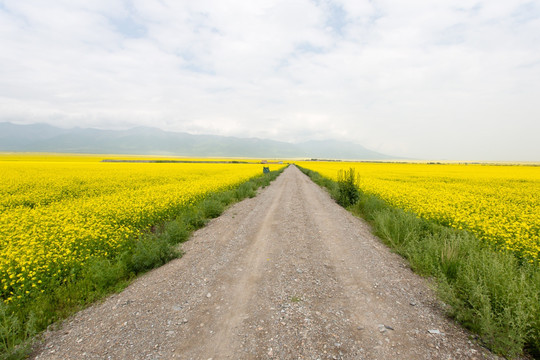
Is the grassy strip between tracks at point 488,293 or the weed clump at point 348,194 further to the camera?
the weed clump at point 348,194

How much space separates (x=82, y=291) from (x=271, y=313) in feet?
13.8

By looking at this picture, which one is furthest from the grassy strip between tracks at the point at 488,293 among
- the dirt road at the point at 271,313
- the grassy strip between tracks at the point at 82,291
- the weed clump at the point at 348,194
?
the weed clump at the point at 348,194

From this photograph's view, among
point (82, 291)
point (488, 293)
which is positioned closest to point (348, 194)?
point (488, 293)

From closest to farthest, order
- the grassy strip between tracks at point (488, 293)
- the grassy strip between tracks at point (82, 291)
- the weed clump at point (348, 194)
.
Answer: the grassy strip between tracks at point (488, 293) < the grassy strip between tracks at point (82, 291) < the weed clump at point (348, 194)

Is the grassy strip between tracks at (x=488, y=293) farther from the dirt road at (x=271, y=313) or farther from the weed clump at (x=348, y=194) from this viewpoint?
the weed clump at (x=348, y=194)

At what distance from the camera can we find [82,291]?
5.12 meters

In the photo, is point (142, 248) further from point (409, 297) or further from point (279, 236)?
point (409, 297)

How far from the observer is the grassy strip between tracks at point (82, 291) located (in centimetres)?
375

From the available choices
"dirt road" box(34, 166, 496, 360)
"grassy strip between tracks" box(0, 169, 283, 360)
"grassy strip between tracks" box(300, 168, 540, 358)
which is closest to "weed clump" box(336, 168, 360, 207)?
"grassy strip between tracks" box(300, 168, 540, 358)

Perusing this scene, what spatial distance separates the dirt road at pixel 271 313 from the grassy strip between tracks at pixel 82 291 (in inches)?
11.8

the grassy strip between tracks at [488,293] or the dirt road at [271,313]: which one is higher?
the grassy strip between tracks at [488,293]

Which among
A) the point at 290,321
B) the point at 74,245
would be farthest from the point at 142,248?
the point at 290,321

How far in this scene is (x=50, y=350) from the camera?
147 inches

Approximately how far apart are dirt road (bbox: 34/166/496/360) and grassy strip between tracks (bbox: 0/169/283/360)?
0.98 feet
